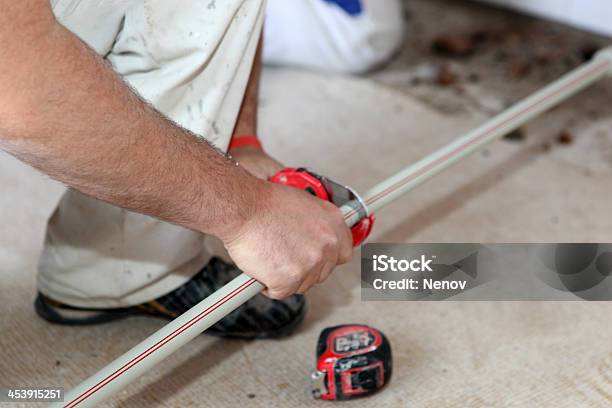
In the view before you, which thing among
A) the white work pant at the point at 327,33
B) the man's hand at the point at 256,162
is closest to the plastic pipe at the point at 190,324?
the man's hand at the point at 256,162

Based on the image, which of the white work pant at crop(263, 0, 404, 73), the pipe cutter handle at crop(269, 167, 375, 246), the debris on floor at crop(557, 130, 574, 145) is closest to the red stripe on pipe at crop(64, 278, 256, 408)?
the pipe cutter handle at crop(269, 167, 375, 246)

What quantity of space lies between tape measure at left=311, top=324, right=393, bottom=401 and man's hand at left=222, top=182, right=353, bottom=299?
0.14m

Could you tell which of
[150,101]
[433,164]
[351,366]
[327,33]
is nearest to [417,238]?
[433,164]

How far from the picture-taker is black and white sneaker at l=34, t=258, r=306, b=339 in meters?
1.07

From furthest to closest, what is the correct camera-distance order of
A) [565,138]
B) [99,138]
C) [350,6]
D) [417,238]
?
[350,6], [565,138], [417,238], [99,138]

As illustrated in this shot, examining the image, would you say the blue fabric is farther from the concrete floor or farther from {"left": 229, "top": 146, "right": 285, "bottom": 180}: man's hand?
{"left": 229, "top": 146, "right": 285, "bottom": 180}: man's hand

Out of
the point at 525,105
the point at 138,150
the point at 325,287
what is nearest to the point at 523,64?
the point at 525,105

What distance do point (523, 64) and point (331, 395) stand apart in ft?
3.62

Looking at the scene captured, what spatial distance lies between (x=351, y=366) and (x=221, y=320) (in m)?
0.19

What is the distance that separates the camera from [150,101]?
958 millimetres

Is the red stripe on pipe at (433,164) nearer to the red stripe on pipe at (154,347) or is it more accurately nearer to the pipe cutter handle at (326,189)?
the pipe cutter handle at (326,189)

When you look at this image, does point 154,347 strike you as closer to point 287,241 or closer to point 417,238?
point 287,241

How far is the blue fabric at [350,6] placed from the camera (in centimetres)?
177

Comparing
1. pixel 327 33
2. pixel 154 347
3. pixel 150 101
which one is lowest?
pixel 327 33
